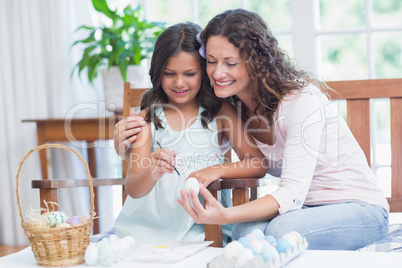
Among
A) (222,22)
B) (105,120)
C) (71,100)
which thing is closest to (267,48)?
(222,22)

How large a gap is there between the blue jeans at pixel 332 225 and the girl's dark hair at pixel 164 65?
487 millimetres

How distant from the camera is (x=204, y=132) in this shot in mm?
1834

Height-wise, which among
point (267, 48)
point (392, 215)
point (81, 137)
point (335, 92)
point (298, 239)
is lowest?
point (392, 215)

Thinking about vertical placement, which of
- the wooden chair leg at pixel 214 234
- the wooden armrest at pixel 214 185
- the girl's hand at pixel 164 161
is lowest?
the wooden chair leg at pixel 214 234

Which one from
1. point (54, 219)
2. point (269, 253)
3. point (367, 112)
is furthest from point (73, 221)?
point (367, 112)

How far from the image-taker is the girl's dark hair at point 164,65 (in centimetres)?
170

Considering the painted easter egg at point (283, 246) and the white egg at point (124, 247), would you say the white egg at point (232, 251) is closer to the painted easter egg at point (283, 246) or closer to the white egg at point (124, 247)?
the painted easter egg at point (283, 246)

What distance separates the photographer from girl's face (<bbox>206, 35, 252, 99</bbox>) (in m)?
1.59

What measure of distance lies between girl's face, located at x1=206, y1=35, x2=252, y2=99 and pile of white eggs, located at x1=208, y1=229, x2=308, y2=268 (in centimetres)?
58

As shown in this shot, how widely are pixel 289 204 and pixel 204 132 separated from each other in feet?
1.58

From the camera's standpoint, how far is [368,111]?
1.87m

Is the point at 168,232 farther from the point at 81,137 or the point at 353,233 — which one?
the point at 81,137

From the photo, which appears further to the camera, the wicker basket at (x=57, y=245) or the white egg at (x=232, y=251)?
the wicker basket at (x=57, y=245)

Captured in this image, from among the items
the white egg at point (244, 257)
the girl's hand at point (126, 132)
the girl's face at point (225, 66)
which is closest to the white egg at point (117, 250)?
the white egg at point (244, 257)
